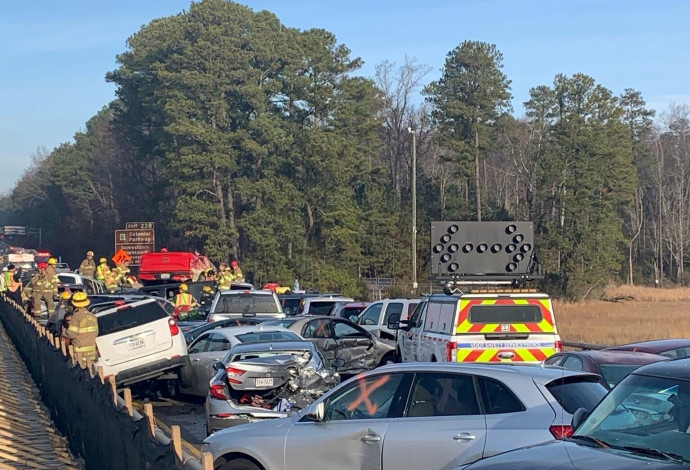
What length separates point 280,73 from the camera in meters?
64.8

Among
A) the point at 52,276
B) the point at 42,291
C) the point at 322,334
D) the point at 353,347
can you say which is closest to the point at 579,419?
the point at 353,347

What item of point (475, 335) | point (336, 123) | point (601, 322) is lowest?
point (601, 322)

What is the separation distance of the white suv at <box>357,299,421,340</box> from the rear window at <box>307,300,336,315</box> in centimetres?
376

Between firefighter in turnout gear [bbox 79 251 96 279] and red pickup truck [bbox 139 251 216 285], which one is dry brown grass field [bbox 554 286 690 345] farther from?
firefighter in turnout gear [bbox 79 251 96 279]

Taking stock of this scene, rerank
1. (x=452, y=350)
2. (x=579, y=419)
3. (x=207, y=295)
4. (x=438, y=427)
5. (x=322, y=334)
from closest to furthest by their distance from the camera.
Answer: (x=579, y=419) → (x=438, y=427) → (x=452, y=350) → (x=322, y=334) → (x=207, y=295)

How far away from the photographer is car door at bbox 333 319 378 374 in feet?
66.9

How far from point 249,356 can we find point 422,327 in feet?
17.9

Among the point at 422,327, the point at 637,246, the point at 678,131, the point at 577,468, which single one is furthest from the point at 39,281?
the point at 678,131

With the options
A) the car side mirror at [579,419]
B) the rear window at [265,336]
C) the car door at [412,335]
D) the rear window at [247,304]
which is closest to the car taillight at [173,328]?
the rear window at [265,336]

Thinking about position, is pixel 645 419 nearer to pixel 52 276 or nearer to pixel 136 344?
pixel 136 344

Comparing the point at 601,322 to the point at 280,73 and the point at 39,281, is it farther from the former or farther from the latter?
the point at 280,73

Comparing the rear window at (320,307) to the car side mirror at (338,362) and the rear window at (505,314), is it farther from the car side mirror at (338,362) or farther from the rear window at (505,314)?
the rear window at (505,314)

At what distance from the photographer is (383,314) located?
24391 mm

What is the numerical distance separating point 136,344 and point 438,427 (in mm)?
10851
